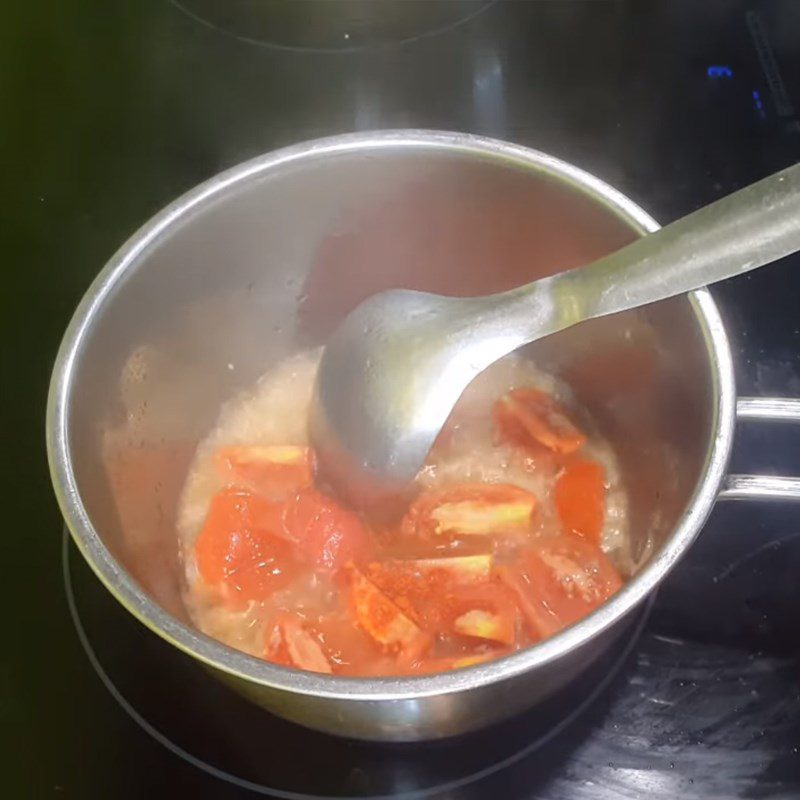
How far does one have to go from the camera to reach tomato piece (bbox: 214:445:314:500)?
105 cm

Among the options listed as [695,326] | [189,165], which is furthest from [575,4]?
[695,326]

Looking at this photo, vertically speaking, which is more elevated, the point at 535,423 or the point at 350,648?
the point at 535,423

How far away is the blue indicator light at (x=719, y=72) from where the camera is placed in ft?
3.95

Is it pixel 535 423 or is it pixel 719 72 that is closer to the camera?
pixel 535 423

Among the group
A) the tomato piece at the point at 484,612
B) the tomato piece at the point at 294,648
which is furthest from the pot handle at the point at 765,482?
the tomato piece at the point at 294,648

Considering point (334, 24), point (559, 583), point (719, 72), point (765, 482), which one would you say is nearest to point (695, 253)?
point (765, 482)

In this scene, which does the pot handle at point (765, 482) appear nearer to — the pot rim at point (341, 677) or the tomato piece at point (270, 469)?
the pot rim at point (341, 677)

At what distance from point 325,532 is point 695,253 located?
435 mm

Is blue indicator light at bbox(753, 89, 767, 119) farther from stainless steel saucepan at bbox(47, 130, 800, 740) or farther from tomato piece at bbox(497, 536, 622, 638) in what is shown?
tomato piece at bbox(497, 536, 622, 638)

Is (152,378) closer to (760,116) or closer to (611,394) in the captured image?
(611,394)

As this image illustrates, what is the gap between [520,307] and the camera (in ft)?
2.81

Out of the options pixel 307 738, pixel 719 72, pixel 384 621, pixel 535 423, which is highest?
pixel 719 72

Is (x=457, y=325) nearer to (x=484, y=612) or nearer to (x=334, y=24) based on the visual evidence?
(x=484, y=612)

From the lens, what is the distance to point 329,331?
3.82 feet
